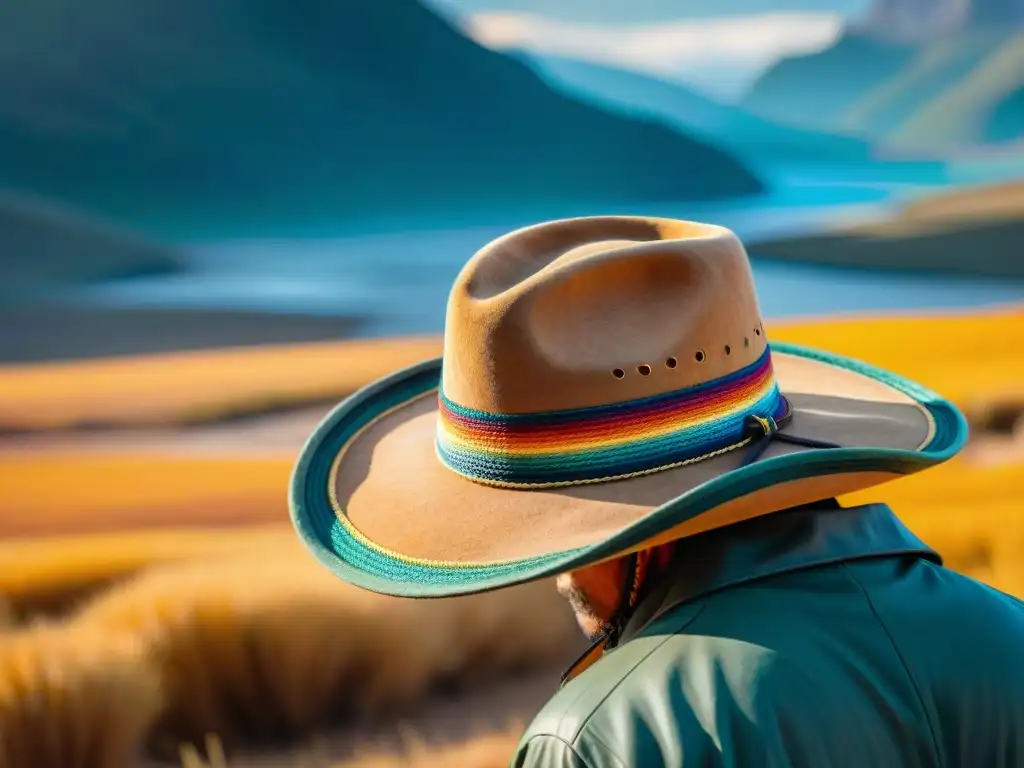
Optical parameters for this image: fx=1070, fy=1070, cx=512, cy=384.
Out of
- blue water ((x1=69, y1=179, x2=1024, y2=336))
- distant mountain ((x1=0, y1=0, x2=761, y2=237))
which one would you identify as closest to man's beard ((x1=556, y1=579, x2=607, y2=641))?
blue water ((x1=69, y1=179, x2=1024, y2=336))

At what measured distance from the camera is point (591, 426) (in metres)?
0.71

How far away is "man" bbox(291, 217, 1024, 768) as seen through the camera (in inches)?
22.3

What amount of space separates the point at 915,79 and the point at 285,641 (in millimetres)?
4724

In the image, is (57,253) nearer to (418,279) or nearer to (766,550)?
(418,279)

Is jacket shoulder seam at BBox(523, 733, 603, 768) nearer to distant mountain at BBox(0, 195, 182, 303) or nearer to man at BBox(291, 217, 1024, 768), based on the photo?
man at BBox(291, 217, 1024, 768)

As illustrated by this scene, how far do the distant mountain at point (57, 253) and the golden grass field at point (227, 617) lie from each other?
1292 millimetres

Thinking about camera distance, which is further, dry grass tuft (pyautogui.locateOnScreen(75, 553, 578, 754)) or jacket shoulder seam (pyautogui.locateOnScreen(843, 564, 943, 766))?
dry grass tuft (pyautogui.locateOnScreen(75, 553, 578, 754))

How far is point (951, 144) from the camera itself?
195 inches

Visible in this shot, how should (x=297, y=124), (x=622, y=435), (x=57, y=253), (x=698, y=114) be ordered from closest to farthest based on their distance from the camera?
(x=622, y=435)
(x=57, y=253)
(x=698, y=114)
(x=297, y=124)

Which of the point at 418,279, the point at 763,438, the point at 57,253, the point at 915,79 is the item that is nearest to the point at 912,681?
the point at 763,438

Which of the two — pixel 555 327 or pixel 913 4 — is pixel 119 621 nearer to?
pixel 555 327

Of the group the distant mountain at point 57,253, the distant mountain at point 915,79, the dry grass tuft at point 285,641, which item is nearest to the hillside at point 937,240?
the distant mountain at point 915,79

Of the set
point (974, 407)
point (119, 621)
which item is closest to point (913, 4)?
point (974, 407)

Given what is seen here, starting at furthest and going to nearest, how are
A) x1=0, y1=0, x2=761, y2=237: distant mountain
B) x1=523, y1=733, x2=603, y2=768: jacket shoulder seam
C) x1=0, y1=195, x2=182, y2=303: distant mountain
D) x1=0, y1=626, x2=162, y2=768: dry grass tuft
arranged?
x1=0, y1=0, x2=761, y2=237: distant mountain < x1=0, y1=195, x2=182, y2=303: distant mountain < x1=0, y1=626, x2=162, y2=768: dry grass tuft < x1=523, y1=733, x2=603, y2=768: jacket shoulder seam
